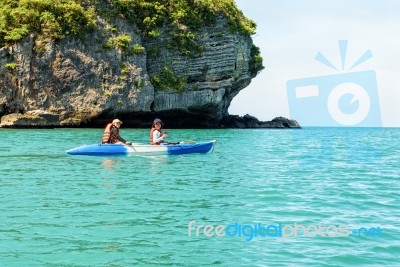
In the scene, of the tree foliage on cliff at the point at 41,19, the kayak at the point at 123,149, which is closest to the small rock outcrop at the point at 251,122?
the tree foliage on cliff at the point at 41,19

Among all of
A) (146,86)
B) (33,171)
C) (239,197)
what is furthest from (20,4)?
(239,197)

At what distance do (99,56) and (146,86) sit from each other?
5.10 meters

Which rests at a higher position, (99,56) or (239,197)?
(99,56)

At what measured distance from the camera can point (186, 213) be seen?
9.44 meters

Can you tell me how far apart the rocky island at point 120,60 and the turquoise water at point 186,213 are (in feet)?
84.8

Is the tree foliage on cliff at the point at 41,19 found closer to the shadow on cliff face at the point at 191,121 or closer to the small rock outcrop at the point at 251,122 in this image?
the shadow on cliff face at the point at 191,121

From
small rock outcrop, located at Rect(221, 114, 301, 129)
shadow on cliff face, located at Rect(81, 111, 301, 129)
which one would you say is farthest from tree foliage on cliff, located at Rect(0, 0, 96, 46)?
small rock outcrop, located at Rect(221, 114, 301, 129)

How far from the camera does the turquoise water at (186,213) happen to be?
679 centimetres

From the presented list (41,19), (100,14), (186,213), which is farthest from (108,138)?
(100,14)

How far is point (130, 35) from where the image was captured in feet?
155

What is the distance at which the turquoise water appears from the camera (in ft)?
22.3

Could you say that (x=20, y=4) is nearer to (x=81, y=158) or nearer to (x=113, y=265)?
(x=81, y=158)

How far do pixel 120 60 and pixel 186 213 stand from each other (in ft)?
125

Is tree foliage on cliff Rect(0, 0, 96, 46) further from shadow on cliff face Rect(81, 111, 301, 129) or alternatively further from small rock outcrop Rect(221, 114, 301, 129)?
small rock outcrop Rect(221, 114, 301, 129)
